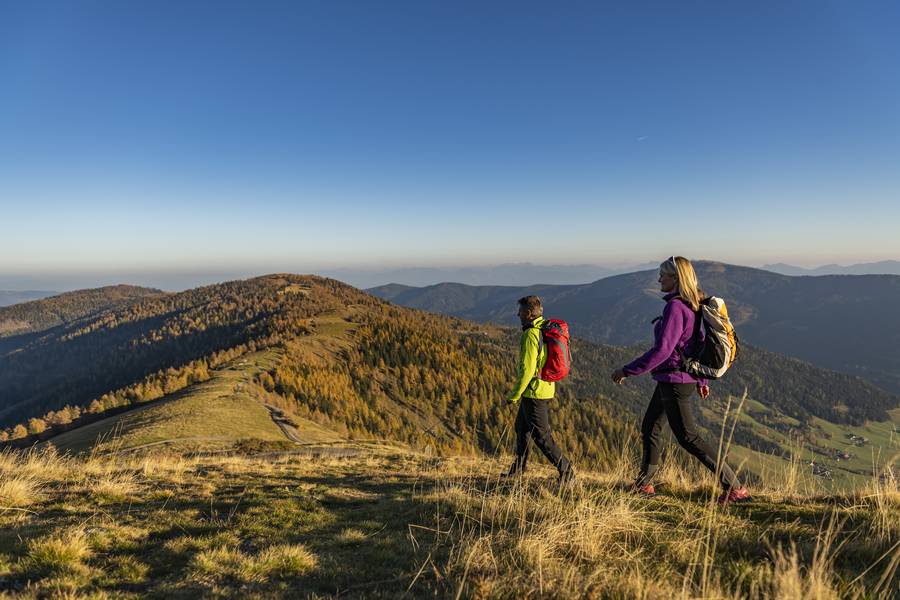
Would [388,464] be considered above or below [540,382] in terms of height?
below

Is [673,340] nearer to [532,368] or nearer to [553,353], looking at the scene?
[553,353]

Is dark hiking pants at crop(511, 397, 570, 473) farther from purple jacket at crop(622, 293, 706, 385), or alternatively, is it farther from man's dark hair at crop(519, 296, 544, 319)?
purple jacket at crop(622, 293, 706, 385)

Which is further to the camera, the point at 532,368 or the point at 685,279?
the point at 532,368

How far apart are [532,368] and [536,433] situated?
1.17 metres

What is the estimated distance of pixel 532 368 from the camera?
697 centimetres

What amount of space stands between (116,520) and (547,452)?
636cm

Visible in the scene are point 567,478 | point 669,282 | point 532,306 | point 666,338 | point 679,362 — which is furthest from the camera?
point 532,306

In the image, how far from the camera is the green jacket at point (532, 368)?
6965mm

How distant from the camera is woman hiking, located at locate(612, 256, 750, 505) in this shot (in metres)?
5.73

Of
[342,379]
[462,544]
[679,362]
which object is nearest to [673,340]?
[679,362]

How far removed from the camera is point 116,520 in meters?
5.82

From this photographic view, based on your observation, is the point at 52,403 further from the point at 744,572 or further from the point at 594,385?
the point at 594,385

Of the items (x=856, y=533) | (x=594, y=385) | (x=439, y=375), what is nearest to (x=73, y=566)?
(x=856, y=533)

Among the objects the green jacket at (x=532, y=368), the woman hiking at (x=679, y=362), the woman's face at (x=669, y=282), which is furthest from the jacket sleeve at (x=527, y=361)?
the woman's face at (x=669, y=282)
